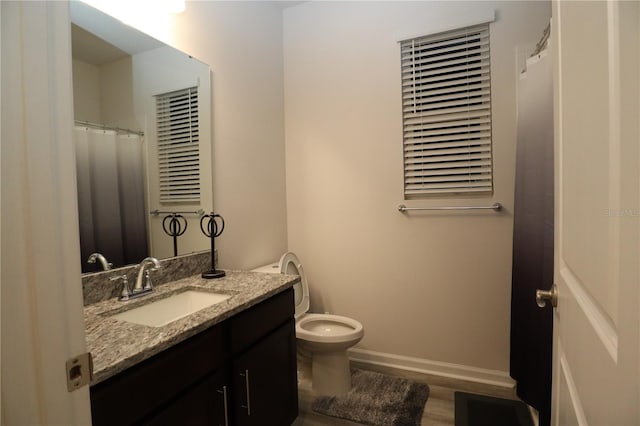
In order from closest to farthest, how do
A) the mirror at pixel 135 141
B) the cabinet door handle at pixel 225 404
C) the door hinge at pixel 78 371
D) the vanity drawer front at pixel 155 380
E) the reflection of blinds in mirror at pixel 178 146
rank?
1. the door hinge at pixel 78 371
2. the vanity drawer front at pixel 155 380
3. the cabinet door handle at pixel 225 404
4. the mirror at pixel 135 141
5. the reflection of blinds in mirror at pixel 178 146

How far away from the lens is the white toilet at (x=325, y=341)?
6.41 ft

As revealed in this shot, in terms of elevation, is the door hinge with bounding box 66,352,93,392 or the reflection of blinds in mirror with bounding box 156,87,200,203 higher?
the reflection of blinds in mirror with bounding box 156,87,200,203

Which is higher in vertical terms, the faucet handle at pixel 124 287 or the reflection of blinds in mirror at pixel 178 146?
the reflection of blinds in mirror at pixel 178 146

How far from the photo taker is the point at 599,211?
482 millimetres

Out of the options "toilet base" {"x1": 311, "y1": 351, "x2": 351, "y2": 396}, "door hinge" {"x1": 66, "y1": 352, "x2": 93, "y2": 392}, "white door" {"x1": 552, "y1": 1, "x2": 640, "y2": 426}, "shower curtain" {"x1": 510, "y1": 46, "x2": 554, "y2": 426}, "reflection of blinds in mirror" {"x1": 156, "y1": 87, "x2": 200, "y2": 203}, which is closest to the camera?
"white door" {"x1": 552, "y1": 1, "x2": 640, "y2": 426}

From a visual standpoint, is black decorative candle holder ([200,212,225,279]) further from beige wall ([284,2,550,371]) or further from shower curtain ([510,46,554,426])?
shower curtain ([510,46,554,426])

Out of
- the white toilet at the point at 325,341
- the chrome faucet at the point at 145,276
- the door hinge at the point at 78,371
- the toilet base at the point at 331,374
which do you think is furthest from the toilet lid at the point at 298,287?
the door hinge at the point at 78,371

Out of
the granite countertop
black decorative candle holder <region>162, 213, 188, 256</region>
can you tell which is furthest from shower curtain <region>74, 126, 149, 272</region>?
the granite countertop

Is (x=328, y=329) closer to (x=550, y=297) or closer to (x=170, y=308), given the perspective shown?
(x=170, y=308)

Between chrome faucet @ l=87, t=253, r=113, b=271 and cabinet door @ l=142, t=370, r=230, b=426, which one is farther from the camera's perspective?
chrome faucet @ l=87, t=253, r=113, b=271

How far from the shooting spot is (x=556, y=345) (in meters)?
0.87

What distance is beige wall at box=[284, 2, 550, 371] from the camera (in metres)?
2.08

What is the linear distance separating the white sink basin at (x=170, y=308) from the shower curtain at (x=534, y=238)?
56.8 inches

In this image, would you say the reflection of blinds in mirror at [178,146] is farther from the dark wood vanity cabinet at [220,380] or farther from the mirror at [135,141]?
the dark wood vanity cabinet at [220,380]
